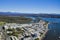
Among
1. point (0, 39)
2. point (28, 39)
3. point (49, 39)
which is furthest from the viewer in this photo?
point (49, 39)

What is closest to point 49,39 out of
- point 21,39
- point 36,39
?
point 36,39

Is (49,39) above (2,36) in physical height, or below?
below

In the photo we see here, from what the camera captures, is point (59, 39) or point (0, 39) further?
point (59, 39)

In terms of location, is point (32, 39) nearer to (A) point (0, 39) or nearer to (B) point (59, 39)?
(B) point (59, 39)

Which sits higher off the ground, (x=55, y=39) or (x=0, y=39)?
(x=0, y=39)

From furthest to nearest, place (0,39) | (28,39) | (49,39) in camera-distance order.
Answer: (49,39) → (28,39) → (0,39)

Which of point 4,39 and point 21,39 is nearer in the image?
point 4,39

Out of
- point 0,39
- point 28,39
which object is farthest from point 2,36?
point 28,39

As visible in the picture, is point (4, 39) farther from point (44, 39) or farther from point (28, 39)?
point (44, 39)
